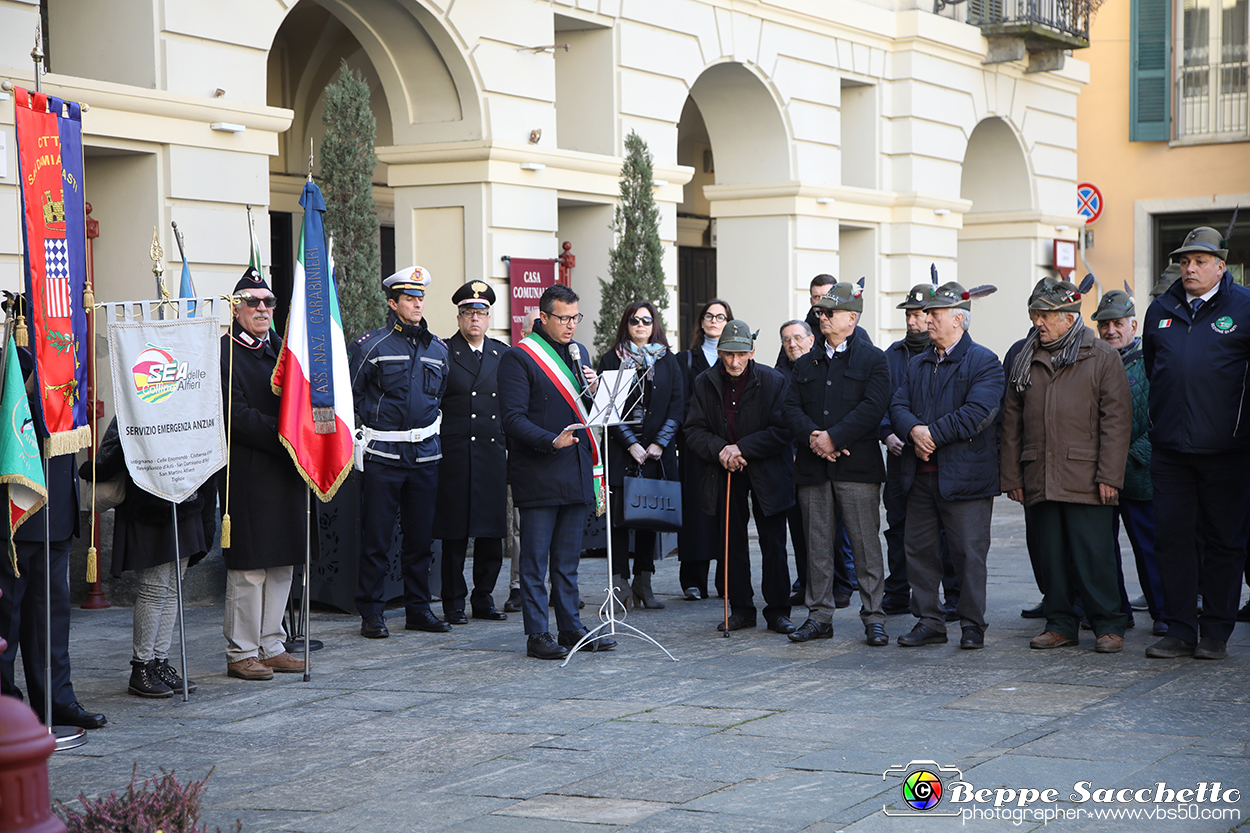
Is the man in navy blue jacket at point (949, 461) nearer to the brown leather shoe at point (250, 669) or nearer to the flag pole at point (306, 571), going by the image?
the flag pole at point (306, 571)

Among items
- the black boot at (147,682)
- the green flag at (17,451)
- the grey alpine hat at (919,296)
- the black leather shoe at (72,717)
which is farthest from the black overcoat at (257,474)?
the grey alpine hat at (919,296)

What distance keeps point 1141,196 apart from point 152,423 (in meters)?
19.8

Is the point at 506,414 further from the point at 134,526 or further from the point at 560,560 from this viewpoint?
the point at 134,526

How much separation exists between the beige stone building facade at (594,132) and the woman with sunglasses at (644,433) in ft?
10.9

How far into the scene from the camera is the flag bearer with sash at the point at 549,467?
7395 millimetres

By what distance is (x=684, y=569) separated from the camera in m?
9.20

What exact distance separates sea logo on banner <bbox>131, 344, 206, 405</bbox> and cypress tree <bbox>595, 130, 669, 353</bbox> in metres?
6.96

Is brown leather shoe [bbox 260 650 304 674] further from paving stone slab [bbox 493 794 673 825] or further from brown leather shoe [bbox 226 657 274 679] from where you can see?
paving stone slab [bbox 493 794 673 825]

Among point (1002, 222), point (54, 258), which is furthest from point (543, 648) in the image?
point (1002, 222)

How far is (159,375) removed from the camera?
647 centimetres

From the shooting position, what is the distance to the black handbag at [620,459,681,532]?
803 cm

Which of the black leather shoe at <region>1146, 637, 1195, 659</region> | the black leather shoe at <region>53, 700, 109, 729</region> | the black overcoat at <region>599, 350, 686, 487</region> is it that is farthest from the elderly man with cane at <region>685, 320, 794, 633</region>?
the black leather shoe at <region>53, 700, 109, 729</region>

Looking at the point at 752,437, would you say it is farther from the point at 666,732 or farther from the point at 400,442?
the point at 666,732

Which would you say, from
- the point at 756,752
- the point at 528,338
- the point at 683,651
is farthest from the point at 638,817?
the point at 528,338
